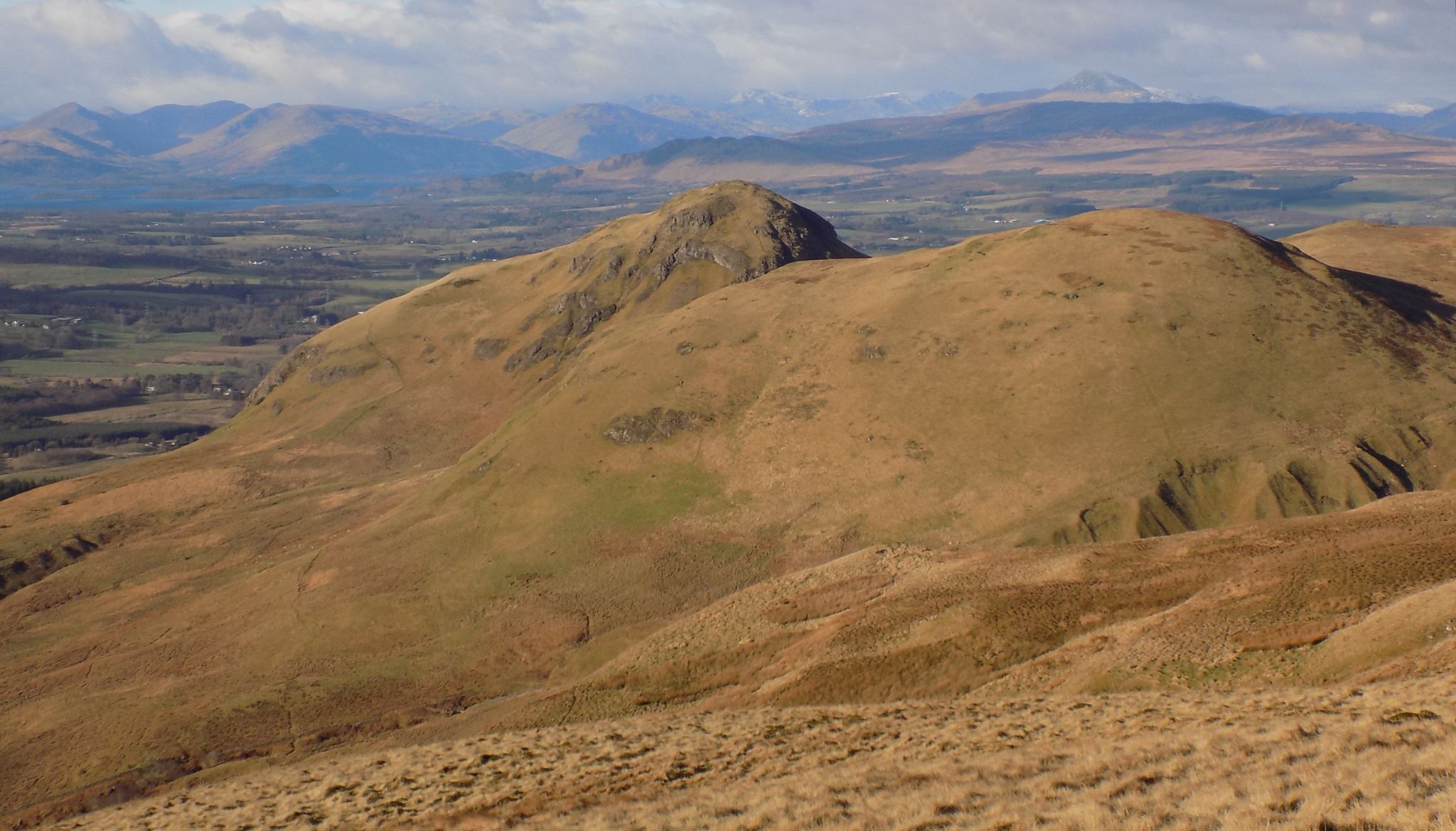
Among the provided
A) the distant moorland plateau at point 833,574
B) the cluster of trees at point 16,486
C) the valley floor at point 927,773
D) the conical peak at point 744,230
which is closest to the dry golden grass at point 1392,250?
the distant moorland plateau at point 833,574

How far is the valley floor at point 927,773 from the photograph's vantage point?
22922 millimetres

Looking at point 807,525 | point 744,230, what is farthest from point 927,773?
point 744,230

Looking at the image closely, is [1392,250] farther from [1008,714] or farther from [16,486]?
[16,486]

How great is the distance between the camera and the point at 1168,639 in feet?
140

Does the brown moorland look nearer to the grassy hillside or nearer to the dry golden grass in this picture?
the grassy hillside

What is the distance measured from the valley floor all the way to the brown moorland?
7023 mm

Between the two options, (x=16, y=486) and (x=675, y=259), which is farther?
(x=675, y=259)

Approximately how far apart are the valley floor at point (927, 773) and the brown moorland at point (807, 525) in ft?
23.0

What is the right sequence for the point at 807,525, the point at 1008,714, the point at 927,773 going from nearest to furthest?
the point at 927,773 < the point at 1008,714 < the point at 807,525

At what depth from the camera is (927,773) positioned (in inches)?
1165

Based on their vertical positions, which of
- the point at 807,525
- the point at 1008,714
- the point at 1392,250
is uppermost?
the point at 1392,250

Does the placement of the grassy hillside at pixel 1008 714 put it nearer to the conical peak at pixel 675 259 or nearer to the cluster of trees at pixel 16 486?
the conical peak at pixel 675 259

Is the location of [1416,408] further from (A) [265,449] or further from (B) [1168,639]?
(A) [265,449]

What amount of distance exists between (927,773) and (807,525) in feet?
163
